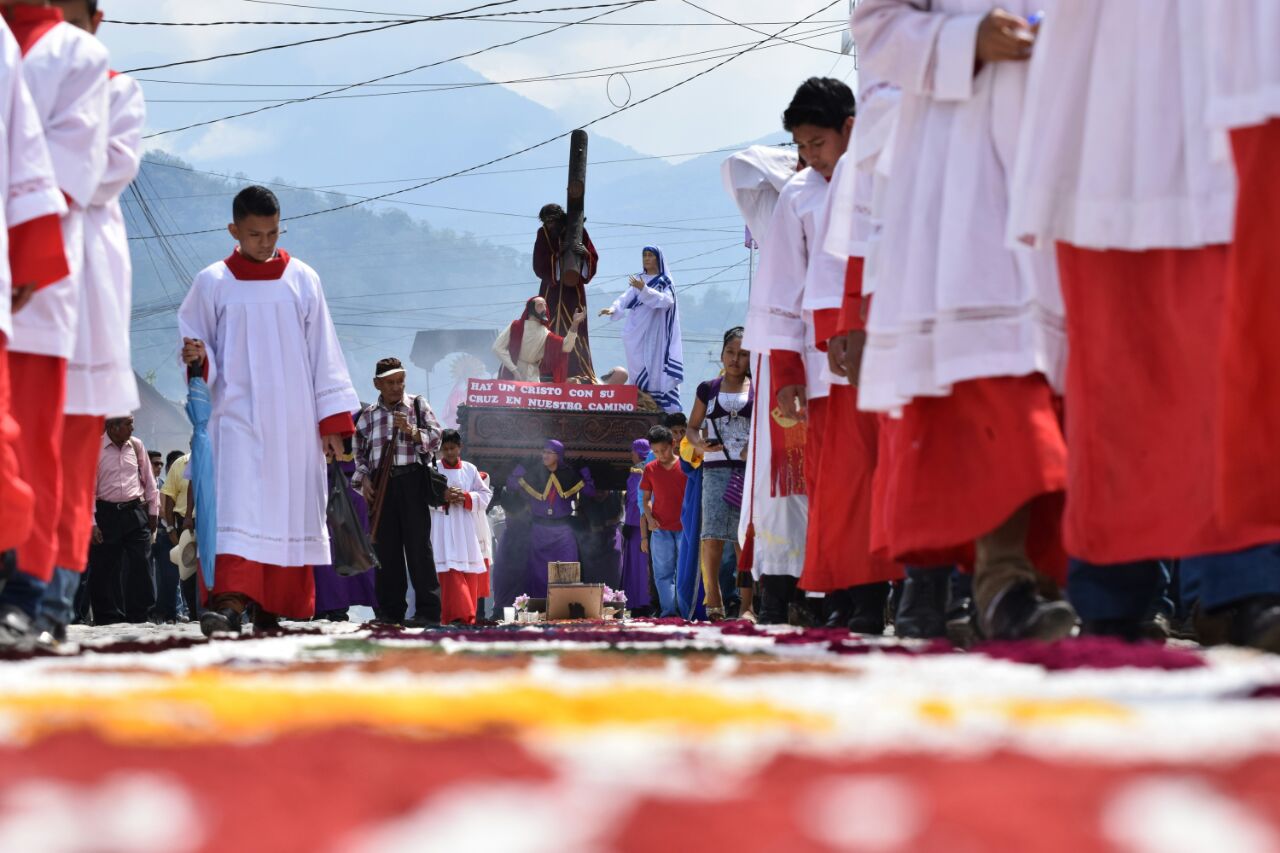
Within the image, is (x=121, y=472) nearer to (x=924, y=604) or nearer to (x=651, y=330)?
(x=651, y=330)

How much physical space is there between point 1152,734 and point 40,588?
12.1 feet

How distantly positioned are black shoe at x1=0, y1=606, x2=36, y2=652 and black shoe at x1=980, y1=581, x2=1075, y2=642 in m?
2.33

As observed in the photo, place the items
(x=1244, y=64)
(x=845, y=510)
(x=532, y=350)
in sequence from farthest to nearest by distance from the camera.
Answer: (x=532, y=350) < (x=845, y=510) < (x=1244, y=64)

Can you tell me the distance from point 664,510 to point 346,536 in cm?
538

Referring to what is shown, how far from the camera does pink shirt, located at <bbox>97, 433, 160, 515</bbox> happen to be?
14.5 metres

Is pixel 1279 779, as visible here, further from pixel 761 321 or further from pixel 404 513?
pixel 404 513

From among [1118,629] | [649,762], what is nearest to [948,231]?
[1118,629]

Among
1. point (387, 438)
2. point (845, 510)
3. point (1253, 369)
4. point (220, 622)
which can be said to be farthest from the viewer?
point (387, 438)

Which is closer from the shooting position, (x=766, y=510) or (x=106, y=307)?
(x=106, y=307)

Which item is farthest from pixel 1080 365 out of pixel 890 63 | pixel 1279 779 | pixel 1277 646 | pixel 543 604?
pixel 543 604

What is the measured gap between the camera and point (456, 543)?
13914mm

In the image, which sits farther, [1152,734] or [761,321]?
[761,321]

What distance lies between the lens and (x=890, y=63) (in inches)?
173

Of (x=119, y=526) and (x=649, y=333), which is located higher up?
(x=649, y=333)
